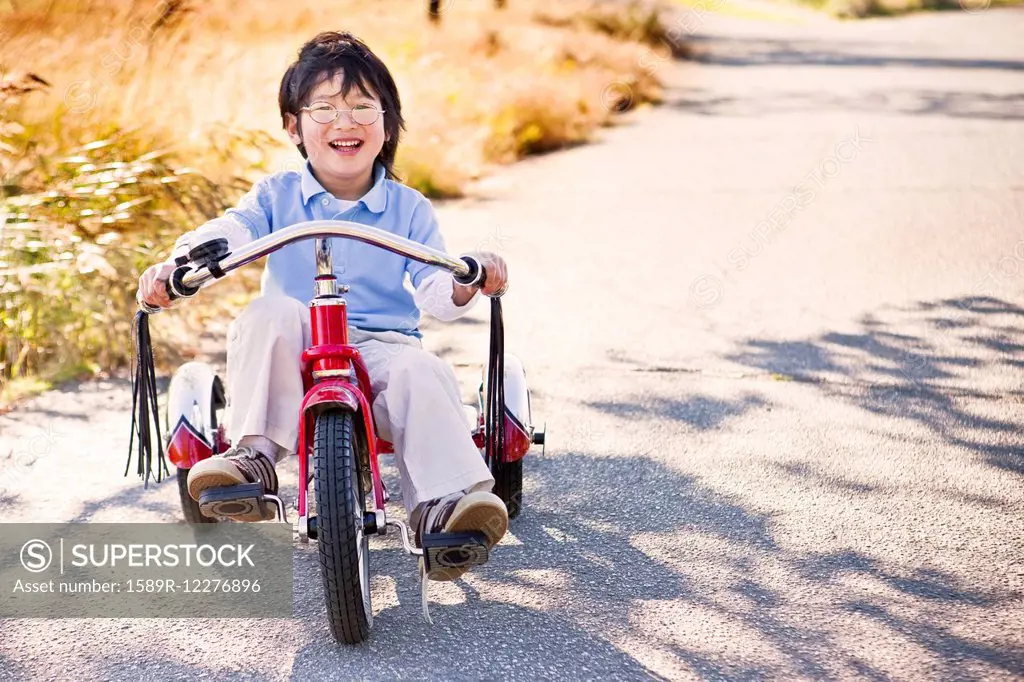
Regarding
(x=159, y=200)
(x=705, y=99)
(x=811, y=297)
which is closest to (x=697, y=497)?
(x=811, y=297)

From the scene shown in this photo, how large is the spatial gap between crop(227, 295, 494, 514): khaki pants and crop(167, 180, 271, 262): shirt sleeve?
0.84 feet

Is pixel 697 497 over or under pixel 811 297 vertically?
under

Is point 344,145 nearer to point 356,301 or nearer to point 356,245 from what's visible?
point 356,245

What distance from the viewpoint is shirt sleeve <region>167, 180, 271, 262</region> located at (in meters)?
2.98

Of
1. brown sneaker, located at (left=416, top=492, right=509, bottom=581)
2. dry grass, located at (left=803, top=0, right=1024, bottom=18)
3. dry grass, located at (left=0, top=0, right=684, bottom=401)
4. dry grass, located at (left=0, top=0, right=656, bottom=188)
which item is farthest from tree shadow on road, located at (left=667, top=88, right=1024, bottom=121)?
dry grass, located at (left=803, top=0, right=1024, bottom=18)

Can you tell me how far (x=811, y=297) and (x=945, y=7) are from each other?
108 ft

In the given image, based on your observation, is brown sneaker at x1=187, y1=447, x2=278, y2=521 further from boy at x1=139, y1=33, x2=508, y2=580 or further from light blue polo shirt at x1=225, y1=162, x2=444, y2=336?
light blue polo shirt at x1=225, y1=162, x2=444, y2=336

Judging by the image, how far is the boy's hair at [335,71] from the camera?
312 cm

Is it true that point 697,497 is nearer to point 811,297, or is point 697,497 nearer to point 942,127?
point 811,297

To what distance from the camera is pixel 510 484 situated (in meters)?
3.48

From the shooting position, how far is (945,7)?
1375 inches

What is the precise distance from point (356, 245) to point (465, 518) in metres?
0.89

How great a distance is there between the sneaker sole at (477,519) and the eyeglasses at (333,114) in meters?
1.11

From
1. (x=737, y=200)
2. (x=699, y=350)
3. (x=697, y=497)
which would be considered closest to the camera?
(x=697, y=497)
